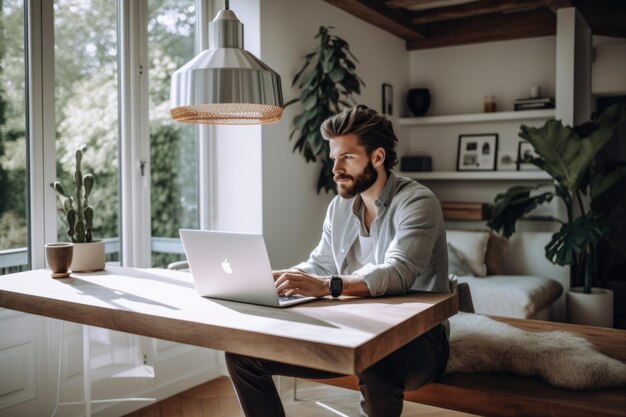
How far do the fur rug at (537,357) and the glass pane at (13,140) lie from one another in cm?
184

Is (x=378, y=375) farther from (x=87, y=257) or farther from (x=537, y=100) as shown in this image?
(x=537, y=100)

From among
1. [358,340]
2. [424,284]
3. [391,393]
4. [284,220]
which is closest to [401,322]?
[358,340]

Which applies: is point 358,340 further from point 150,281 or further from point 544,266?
point 544,266

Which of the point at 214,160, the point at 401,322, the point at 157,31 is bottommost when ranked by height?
the point at 401,322

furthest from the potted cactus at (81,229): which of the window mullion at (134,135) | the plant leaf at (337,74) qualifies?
the plant leaf at (337,74)

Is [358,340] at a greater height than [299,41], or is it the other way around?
[299,41]

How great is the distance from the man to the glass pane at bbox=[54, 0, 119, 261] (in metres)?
1.28

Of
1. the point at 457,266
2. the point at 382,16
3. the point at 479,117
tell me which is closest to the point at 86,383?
the point at 457,266

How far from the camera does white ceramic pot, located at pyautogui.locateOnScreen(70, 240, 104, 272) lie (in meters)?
2.46

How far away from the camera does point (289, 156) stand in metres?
3.90

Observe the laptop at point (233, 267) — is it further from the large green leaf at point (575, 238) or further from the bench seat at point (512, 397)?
the large green leaf at point (575, 238)

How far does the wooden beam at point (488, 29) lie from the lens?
4992mm

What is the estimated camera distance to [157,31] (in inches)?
130

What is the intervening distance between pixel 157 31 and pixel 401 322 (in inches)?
95.5
